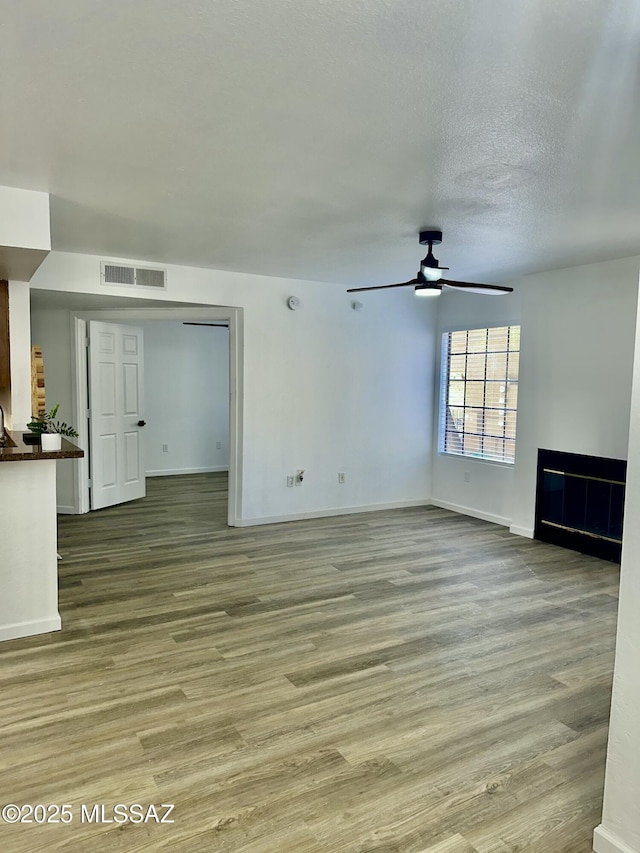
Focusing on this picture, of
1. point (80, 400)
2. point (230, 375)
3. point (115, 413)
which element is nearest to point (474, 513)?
point (230, 375)

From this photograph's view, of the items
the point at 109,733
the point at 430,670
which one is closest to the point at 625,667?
the point at 430,670

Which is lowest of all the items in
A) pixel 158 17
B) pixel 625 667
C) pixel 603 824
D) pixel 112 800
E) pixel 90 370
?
pixel 112 800

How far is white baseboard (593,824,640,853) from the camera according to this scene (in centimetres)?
176

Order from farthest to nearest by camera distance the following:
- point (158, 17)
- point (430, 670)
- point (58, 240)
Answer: point (58, 240)
point (430, 670)
point (158, 17)

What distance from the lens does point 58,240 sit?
14.0 ft

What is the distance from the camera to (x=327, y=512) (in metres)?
6.27

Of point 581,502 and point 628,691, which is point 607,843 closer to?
point 628,691

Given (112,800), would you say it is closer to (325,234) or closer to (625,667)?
(625,667)

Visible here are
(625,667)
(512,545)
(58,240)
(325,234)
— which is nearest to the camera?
(625,667)

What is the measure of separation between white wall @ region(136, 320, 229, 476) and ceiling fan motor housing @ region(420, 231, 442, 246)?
5532 millimetres

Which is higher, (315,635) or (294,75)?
(294,75)

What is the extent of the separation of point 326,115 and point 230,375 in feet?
12.3

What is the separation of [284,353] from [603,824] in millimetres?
4710

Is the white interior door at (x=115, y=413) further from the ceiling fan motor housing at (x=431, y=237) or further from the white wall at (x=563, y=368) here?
the white wall at (x=563, y=368)
